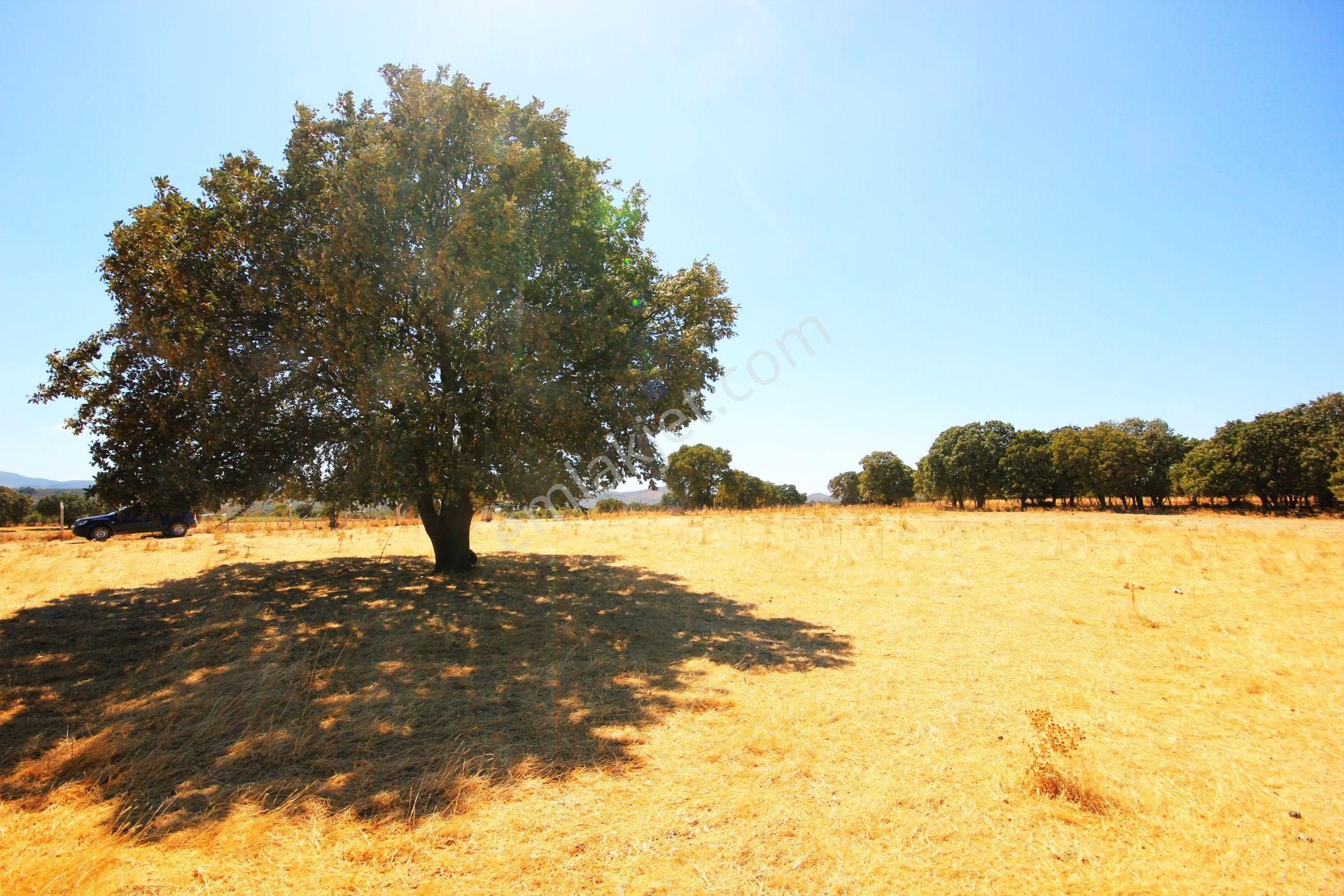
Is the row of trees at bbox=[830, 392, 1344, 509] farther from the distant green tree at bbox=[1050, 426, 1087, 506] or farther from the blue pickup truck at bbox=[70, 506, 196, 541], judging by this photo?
the blue pickup truck at bbox=[70, 506, 196, 541]

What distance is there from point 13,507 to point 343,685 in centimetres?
7081

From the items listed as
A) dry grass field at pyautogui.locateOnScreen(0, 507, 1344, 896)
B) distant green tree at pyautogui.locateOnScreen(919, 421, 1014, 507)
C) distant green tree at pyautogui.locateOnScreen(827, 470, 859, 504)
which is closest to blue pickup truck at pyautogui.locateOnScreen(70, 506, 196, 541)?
dry grass field at pyautogui.locateOnScreen(0, 507, 1344, 896)

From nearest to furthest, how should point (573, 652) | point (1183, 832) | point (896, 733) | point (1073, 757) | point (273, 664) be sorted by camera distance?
point (1183, 832) < point (1073, 757) < point (896, 733) < point (273, 664) < point (573, 652)

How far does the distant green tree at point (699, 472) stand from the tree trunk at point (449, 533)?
46405mm

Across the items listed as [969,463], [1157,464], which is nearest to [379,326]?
[969,463]

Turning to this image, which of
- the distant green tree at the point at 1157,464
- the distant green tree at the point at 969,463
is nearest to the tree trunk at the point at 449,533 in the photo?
the distant green tree at the point at 969,463

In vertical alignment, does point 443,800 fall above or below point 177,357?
below

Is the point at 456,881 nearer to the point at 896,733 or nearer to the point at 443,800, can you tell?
the point at 443,800

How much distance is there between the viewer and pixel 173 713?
574cm

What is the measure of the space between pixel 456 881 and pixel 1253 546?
2440 centimetres

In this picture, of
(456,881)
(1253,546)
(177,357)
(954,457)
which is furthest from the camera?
(954,457)

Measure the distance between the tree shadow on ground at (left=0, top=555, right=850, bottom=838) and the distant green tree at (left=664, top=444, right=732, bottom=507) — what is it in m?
48.1

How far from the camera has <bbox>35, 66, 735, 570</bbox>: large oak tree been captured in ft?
31.8

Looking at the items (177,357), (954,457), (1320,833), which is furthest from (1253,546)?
(954,457)
